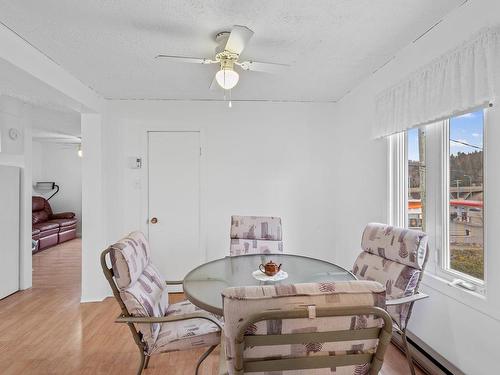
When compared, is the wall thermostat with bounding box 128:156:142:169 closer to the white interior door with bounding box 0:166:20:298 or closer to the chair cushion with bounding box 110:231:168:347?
the white interior door with bounding box 0:166:20:298

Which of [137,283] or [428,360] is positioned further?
[428,360]

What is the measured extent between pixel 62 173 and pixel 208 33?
281 inches

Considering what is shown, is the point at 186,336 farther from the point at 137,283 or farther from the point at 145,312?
the point at 137,283

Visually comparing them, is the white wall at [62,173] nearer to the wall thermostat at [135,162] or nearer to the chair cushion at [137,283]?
the wall thermostat at [135,162]

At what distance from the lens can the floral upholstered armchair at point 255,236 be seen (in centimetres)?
282

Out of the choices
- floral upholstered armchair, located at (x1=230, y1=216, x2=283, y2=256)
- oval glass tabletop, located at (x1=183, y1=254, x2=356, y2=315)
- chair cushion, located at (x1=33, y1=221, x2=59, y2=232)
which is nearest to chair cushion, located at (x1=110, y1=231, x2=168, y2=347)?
oval glass tabletop, located at (x1=183, y1=254, x2=356, y2=315)

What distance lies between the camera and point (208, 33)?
207cm

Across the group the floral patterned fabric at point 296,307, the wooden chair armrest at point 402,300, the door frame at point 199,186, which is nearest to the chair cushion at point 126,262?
the floral patterned fabric at point 296,307

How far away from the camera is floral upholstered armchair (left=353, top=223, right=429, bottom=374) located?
1.84 metres

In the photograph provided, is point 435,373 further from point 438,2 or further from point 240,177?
point 240,177

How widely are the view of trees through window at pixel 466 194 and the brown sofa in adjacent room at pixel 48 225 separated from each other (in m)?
6.65

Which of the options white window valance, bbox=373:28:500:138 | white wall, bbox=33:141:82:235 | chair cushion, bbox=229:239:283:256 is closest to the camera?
white window valance, bbox=373:28:500:138

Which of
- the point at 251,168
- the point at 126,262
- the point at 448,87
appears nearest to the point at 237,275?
the point at 126,262

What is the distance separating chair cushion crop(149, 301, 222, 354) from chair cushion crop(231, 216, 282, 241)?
1059 mm
